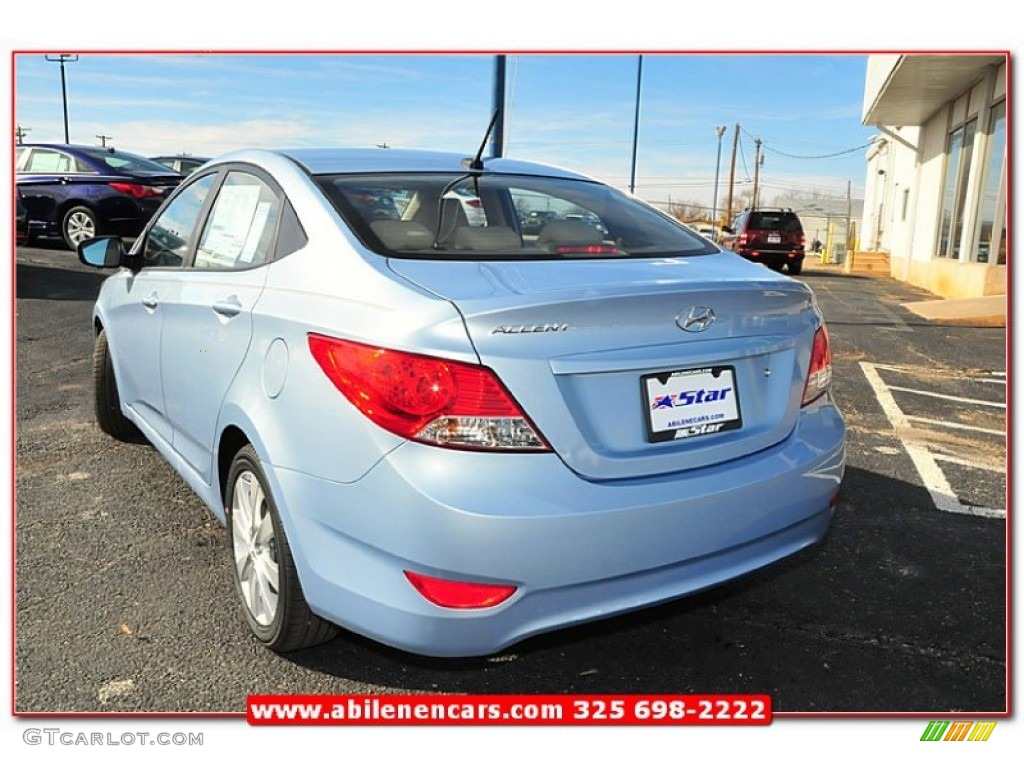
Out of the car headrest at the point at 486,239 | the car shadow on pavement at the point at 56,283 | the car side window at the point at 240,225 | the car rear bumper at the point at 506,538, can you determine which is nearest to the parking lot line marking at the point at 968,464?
the car rear bumper at the point at 506,538

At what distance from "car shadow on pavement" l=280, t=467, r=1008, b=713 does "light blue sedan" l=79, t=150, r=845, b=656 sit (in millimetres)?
390

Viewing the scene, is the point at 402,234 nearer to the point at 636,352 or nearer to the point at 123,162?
the point at 636,352

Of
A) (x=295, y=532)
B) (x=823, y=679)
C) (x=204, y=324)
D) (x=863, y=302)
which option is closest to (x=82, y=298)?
(x=204, y=324)

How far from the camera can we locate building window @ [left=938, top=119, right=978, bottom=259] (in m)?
15.1

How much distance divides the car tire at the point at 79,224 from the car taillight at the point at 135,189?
0.52m

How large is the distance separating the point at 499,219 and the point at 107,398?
262cm

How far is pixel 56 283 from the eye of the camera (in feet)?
34.1

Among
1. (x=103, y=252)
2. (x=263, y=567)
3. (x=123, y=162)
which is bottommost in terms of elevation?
(x=263, y=567)

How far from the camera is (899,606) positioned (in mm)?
2971

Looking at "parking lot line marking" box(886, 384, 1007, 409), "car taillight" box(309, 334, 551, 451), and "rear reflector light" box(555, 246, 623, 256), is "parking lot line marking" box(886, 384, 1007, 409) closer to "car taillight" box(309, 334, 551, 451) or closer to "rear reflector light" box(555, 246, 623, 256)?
"rear reflector light" box(555, 246, 623, 256)

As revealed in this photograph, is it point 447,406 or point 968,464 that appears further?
point 968,464

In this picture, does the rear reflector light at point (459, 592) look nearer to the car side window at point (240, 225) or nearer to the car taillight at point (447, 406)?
the car taillight at point (447, 406)

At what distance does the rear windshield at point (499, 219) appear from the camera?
8.14 feet

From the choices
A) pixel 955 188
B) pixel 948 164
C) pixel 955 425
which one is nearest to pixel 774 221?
pixel 948 164
